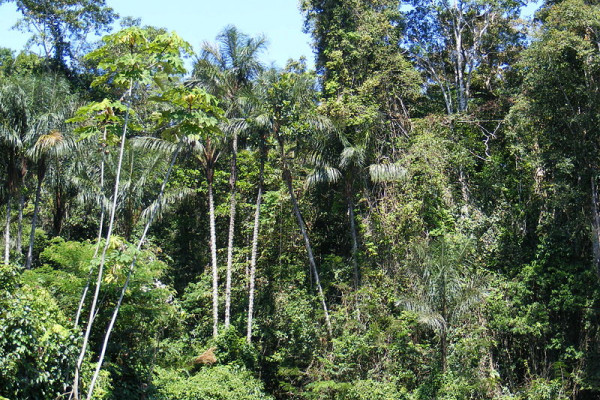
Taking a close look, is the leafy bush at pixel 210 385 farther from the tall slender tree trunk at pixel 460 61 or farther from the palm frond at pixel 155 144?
the tall slender tree trunk at pixel 460 61

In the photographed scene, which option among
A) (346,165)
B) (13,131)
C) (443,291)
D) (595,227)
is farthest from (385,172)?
(13,131)

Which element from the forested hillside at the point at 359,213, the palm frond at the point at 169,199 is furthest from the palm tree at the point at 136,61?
the palm frond at the point at 169,199

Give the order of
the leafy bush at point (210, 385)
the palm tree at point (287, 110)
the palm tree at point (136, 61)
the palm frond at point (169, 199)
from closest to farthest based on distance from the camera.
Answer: the palm tree at point (136, 61)
the leafy bush at point (210, 385)
the palm tree at point (287, 110)
the palm frond at point (169, 199)

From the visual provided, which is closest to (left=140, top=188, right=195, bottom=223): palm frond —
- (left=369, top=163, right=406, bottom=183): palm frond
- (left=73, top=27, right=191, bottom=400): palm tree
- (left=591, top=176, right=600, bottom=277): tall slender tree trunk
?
(left=369, top=163, right=406, bottom=183): palm frond

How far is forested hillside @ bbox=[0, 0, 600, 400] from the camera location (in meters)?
15.1

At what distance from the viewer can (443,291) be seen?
1489 centimetres

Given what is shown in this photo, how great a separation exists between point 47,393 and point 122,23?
22089mm

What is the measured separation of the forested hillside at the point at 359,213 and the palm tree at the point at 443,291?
6 cm

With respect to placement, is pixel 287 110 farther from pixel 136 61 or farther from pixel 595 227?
pixel 136 61

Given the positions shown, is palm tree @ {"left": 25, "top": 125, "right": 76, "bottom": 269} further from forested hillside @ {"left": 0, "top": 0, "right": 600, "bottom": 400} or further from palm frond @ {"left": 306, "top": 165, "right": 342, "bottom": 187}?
palm frond @ {"left": 306, "top": 165, "right": 342, "bottom": 187}

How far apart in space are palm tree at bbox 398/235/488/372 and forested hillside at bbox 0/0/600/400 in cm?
6

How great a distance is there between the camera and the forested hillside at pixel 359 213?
1507cm

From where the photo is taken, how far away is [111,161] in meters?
18.6

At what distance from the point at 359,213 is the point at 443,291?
5.33m
